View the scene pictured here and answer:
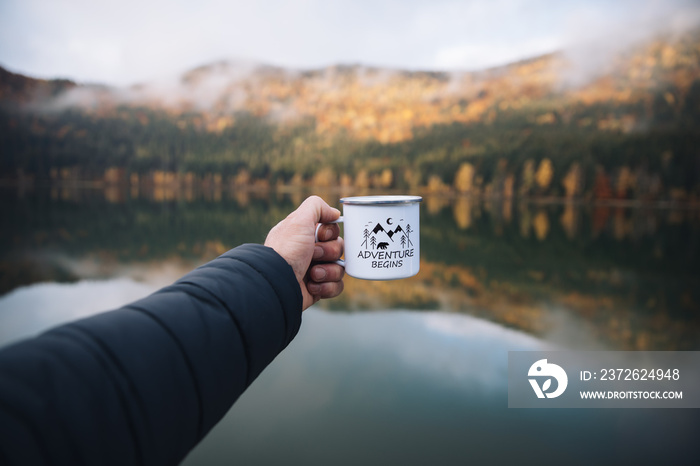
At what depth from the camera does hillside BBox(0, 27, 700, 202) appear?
147 feet

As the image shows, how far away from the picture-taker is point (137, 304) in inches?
33.6

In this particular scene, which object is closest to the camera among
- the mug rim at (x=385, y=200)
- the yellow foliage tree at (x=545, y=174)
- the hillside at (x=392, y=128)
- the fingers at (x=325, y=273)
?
the mug rim at (x=385, y=200)

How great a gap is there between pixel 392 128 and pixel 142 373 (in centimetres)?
5981

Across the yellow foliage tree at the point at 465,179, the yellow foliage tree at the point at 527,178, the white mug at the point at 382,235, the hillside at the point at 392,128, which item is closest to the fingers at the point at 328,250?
the white mug at the point at 382,235

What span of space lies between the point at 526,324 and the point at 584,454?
26.8 ft

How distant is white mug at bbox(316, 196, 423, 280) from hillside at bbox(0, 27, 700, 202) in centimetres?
3043

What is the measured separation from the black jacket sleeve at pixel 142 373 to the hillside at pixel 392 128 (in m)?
30.9

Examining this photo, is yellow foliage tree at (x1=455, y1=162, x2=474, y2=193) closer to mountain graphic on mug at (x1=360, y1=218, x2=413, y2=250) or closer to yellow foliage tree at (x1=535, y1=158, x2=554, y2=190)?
yellow foliage tree at (x1=535, y1=158, x2=554, y2=190)

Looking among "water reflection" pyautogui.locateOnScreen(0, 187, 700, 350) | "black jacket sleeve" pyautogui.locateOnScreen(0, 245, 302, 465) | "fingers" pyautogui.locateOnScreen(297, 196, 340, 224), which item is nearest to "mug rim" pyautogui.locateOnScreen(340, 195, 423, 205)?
A: "fingers" pyautogui.locateOnScreen(297, 196, 340, 224)

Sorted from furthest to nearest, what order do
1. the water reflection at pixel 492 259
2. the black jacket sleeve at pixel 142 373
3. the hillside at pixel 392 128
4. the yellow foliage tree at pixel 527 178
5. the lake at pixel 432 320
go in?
the yellow foliage tree at pixel 527 178 < the hillside at pixel 392 128 < the water reflection at pixel 492 259 < the lake at pixel 432 320 < the black jacket sleeve at pixel 142 373

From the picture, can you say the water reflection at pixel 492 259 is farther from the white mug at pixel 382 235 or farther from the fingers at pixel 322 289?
the white mug at pixel 382 235

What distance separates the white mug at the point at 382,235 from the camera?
1.48 meters

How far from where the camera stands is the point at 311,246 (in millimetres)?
1544

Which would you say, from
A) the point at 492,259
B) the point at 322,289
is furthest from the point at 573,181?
the point at 322,289
